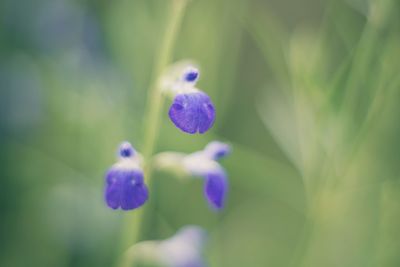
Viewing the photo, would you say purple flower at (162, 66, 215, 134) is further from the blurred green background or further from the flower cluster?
the blurred green background

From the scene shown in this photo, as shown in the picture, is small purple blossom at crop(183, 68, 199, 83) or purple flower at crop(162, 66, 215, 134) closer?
purple flower at crop(162, 66, 215, 134)

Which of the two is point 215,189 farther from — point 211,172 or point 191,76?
point 191,76

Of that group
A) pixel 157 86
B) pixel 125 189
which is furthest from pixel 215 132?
pixel 125 189

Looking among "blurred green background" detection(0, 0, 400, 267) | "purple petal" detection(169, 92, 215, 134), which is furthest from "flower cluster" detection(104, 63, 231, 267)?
"blurred green background" detection(0, 0, 400, 267)

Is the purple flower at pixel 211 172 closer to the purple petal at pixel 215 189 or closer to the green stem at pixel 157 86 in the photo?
the purple petal at pixel 215 189

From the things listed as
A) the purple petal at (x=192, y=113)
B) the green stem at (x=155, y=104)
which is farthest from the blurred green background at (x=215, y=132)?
the purple petal at (x=192, y=113)

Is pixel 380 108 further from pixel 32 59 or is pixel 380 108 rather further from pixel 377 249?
pixel 32 59
